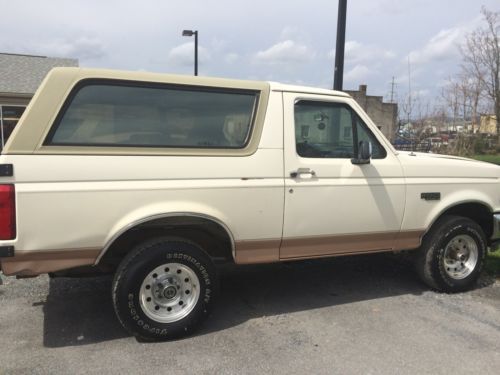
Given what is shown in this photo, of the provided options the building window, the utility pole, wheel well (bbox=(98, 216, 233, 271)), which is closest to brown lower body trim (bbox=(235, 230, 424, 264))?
wheel well (bbox=(98, 216, 233, 271))

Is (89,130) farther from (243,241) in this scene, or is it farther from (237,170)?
(243,241)

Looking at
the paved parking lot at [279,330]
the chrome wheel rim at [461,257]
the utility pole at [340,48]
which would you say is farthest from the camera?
the utility pole at [340,48]

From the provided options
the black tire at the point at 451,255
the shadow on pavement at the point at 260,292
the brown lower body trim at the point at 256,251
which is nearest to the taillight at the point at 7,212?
the shadow on pavement at the point at 260,292

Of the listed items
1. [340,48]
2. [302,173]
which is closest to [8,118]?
[340,48]

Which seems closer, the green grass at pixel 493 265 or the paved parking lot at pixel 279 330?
the paved parking lot at pixel 279 330

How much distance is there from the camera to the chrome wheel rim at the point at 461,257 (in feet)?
17.1

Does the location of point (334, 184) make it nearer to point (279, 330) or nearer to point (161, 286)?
point (279, 330)

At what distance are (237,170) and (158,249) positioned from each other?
2.96 feet

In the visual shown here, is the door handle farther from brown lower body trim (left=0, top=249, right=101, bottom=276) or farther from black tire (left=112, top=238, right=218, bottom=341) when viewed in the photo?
brown lower body trim (left=0, top=249, right=101, bottom=276)

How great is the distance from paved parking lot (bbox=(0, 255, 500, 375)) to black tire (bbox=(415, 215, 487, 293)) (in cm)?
15

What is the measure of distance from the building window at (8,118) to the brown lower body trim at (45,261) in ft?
58.7

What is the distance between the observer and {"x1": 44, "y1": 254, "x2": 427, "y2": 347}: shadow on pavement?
421cm

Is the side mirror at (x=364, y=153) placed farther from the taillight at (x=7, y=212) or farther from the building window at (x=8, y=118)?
the building window at (x=8, y=118)

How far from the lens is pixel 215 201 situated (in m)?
3.96
